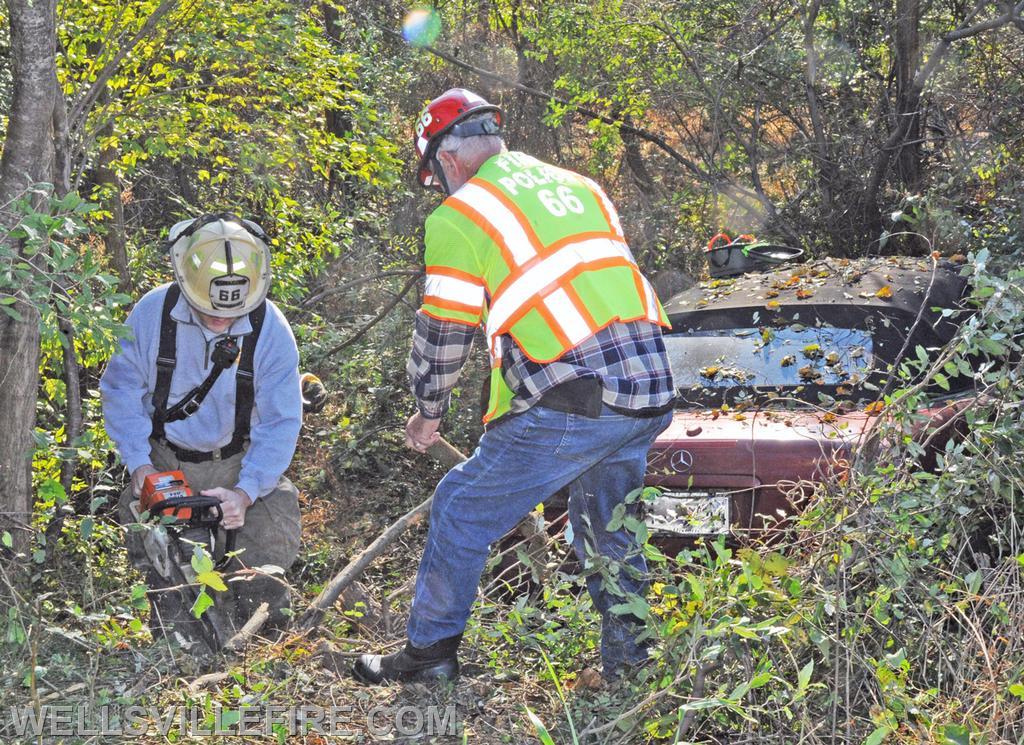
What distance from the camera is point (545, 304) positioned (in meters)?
3.50

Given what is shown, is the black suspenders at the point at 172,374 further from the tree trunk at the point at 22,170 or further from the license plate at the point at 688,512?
the license plate at the point at 688,512

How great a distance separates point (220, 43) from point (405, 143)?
623cm

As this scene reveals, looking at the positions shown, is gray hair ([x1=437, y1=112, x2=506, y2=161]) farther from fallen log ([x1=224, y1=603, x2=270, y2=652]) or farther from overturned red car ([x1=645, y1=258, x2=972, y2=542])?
fallen log ([x1=224, y1=603, x2=270, y2=652])

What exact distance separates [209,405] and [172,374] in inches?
8.1

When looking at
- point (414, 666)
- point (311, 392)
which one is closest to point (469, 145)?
point (311, 392)

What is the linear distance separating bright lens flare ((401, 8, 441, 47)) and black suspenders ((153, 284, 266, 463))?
8.76m

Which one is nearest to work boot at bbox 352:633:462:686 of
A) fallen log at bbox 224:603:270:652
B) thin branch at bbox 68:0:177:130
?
fallen log at bbox 224:603:270:652

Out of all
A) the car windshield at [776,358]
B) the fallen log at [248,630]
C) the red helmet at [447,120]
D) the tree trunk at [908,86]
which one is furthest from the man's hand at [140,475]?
the tree trunk at [908,86]

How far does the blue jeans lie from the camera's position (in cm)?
354

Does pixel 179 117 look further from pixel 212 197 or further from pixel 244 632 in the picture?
pixel 244 632

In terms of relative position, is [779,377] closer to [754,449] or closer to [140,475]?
[754,449]

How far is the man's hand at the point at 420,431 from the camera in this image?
12.6ft

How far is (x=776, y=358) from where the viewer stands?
533 centimetres

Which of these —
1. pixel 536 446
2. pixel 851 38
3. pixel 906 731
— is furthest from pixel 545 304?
pixel 851 38
